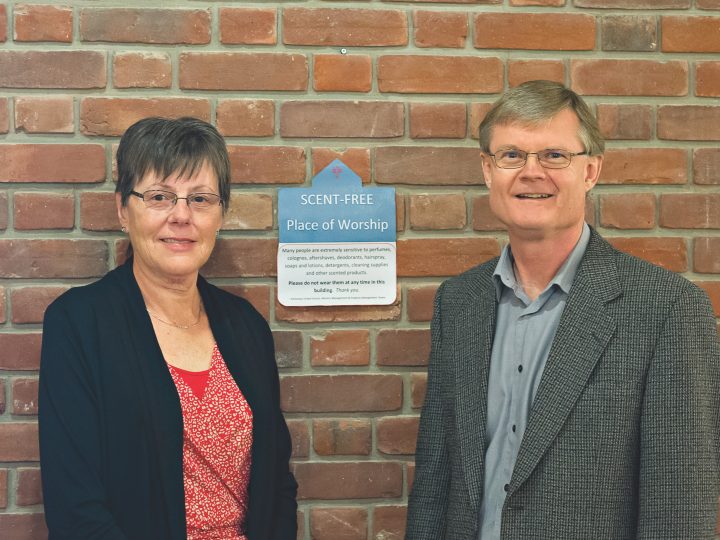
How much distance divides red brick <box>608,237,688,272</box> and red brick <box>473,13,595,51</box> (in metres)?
0.57

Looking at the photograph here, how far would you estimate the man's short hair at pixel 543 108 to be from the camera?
5.94 ft

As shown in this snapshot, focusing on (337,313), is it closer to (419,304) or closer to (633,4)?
(419,304)

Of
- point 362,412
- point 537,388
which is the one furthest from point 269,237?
point 537,388

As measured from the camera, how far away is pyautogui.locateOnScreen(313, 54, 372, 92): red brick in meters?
2.24

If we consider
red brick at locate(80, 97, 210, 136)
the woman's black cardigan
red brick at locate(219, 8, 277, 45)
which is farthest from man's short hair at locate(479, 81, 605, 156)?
the woman's black cardigan

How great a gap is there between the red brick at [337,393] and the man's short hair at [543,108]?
0.84 metres

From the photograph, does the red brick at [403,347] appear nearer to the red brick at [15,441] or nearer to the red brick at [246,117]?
the red brick at [246,117]

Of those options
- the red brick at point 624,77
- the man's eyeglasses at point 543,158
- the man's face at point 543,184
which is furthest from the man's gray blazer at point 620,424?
the red brick at point 624,77

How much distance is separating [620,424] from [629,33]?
1224mm

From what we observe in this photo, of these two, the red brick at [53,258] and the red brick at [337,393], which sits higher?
the red brick at [53,258]

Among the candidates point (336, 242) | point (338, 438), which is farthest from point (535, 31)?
point (338, 438)

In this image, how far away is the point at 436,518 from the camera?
6.46 feet

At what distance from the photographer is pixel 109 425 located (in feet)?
5.85

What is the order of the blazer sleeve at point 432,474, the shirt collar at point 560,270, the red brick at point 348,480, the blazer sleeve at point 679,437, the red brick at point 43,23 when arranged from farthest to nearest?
1. the red brick at point 348,480
2. the red brick at point 43,23
3. the blazer sleeve at point 432,474
4. the shirt collar at point 560,270
5. the blazer sleeve at point 679,437
